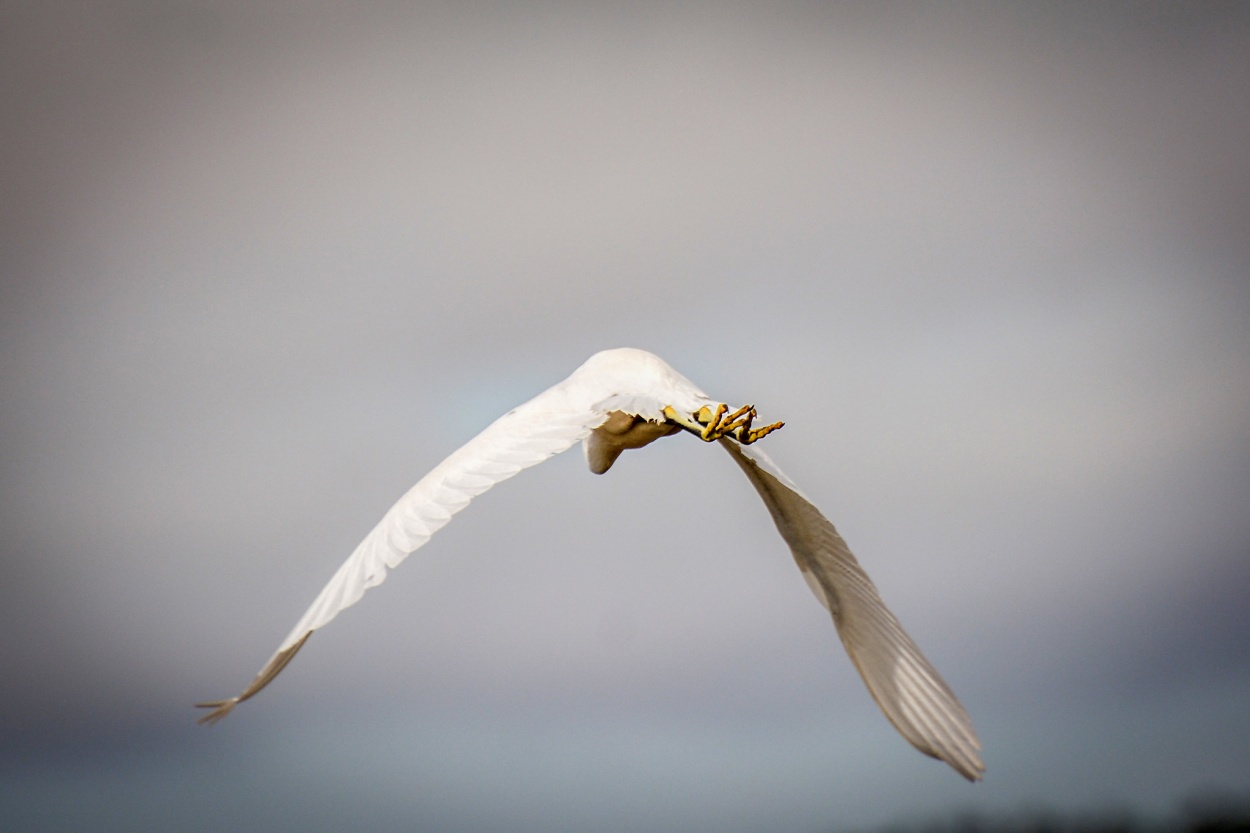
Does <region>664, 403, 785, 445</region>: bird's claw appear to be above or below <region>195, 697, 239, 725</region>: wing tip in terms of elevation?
above

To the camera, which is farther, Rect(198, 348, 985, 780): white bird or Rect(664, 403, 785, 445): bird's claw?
Rect(664, 403, 785, 445): bird's claw

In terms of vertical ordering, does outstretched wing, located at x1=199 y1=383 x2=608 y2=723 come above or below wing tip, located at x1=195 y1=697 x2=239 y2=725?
above

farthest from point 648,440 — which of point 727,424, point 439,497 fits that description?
point 439,497

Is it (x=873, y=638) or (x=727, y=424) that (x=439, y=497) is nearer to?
(x=727, y=424)

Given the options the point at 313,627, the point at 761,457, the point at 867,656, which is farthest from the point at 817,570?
the point at 313,627

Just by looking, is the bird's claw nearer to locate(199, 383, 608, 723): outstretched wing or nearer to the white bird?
the white bird

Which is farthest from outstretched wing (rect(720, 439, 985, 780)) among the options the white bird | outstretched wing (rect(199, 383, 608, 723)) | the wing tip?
the wing tip

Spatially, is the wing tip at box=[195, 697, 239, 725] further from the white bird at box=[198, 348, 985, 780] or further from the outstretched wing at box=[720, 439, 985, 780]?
the outstretched wing at box=[720, 439, 985, 780]
